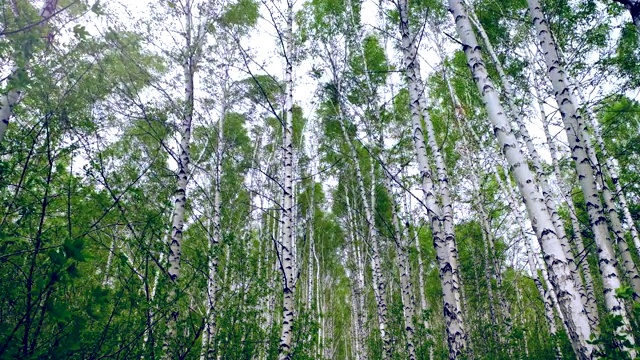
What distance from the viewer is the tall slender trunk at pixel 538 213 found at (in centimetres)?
271

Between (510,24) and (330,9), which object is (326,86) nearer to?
(330,9)

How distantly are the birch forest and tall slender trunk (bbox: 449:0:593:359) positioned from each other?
2 cm

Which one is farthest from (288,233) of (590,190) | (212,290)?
(590,190)

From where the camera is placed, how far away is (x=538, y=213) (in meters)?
3.10

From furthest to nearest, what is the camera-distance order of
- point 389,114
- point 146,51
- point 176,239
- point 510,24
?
point 389,114
point 510,24
point 146,51
point 176,239

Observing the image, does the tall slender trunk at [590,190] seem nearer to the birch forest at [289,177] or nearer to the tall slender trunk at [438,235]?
the birch forest at [289,177]

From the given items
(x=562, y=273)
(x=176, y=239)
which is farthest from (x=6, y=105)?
(x=562, y=273)

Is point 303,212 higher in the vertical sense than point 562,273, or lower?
higher

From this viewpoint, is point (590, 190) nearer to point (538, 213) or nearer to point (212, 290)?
point (538, 213)

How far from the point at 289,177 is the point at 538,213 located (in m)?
3.67

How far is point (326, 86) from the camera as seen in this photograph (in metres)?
11.0

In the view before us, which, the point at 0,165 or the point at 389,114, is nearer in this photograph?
the point at 0,165

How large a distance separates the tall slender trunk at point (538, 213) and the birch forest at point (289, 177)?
0.02m

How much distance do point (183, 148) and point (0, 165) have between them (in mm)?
3600
